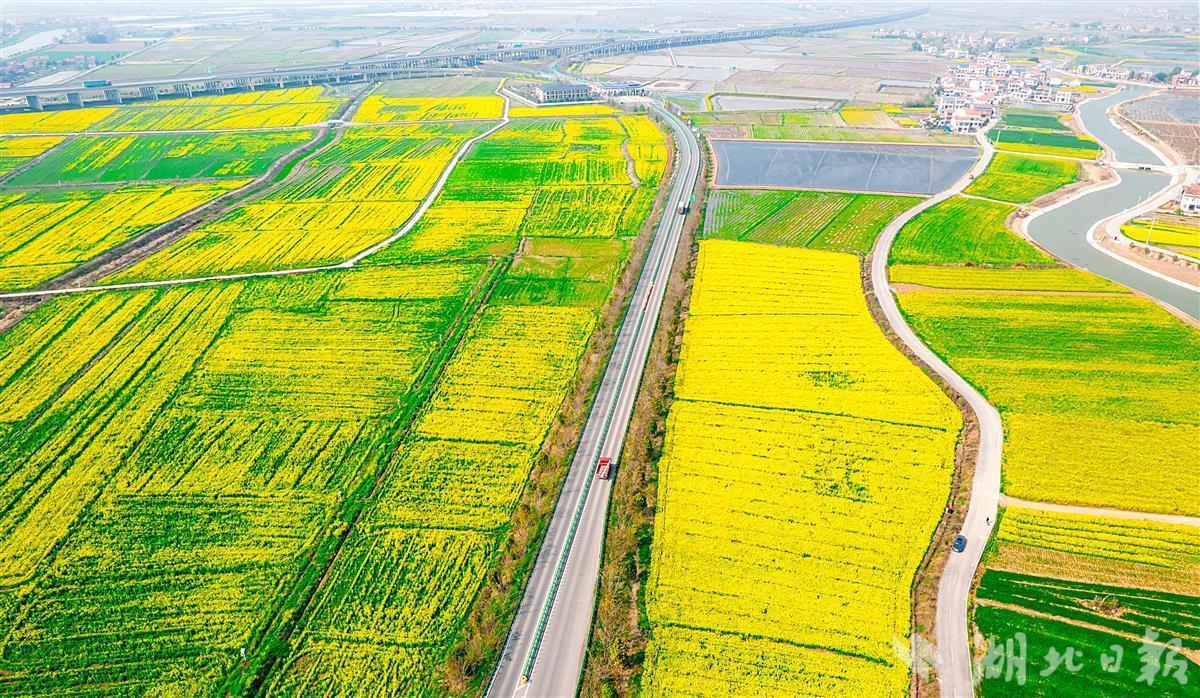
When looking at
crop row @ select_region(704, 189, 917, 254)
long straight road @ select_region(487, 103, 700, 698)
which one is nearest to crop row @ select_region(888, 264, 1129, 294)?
crop row @ select_region(704, 189, 917, 254)

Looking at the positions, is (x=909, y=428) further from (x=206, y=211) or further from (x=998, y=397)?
(x=206, y=211)

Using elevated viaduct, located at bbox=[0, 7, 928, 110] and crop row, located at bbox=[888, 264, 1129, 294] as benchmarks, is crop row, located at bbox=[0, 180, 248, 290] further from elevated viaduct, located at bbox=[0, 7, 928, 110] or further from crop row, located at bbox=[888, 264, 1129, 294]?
crop row, located at bbox=[888, 264, 1129, 294]

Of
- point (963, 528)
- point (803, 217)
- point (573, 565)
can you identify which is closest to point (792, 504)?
point (963, 528)

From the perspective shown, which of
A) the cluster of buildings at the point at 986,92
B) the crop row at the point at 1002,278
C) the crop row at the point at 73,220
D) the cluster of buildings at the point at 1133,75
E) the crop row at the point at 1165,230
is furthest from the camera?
the cluster of buildings at the point at 1133,75

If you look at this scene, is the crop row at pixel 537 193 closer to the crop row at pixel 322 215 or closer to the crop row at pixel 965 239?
the crop row at pixel 322 215

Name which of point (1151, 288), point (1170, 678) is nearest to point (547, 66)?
point (1151, 288)

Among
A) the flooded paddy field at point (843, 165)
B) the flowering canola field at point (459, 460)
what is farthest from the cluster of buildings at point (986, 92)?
the flowering canola field at point (459, 460)

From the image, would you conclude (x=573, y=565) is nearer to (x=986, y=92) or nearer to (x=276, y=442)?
(x=276, y=442)
